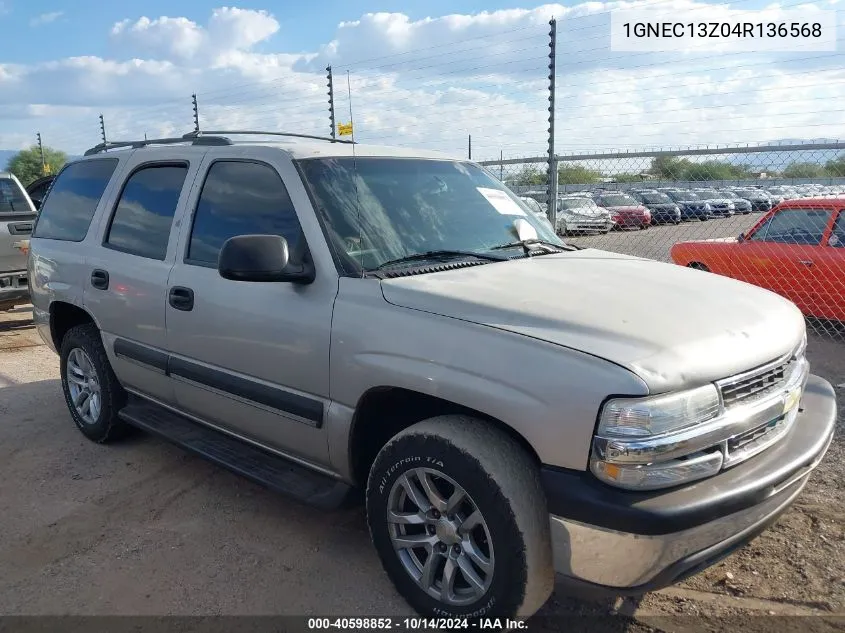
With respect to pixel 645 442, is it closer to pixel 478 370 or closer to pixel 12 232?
pixel 478 370

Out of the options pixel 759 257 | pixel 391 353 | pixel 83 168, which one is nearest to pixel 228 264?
pixel 391 353

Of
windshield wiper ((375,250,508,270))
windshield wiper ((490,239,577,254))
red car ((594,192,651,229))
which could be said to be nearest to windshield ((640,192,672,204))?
red car ((594,192,651,229))

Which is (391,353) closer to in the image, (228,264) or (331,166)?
(228,264)

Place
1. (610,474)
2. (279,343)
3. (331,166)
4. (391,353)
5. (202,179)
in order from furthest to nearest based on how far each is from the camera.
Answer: (202,179)
(331,166)
(279,343)
(391,353)
(610,474)

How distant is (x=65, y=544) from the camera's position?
3332 mm

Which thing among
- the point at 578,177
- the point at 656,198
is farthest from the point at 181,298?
the point at 656,198

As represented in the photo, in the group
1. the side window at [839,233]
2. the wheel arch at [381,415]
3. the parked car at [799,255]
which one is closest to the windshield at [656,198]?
the parked car at [799,255]

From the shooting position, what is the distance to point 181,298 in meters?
3.52

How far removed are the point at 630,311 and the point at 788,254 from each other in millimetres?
5842

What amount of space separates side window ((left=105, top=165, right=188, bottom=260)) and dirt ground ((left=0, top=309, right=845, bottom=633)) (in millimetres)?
1378

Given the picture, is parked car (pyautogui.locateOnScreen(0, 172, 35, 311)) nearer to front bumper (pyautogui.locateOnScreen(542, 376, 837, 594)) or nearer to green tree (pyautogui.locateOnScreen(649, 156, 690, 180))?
front bumper (pyautogui.locateOnScreen(542, 376, 837, 594))

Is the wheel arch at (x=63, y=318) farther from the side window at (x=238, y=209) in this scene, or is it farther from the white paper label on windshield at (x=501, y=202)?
the white paper label on windshield at (x=501, y=202)

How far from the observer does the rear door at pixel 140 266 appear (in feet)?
12.3

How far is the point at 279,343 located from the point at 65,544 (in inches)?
59.6
